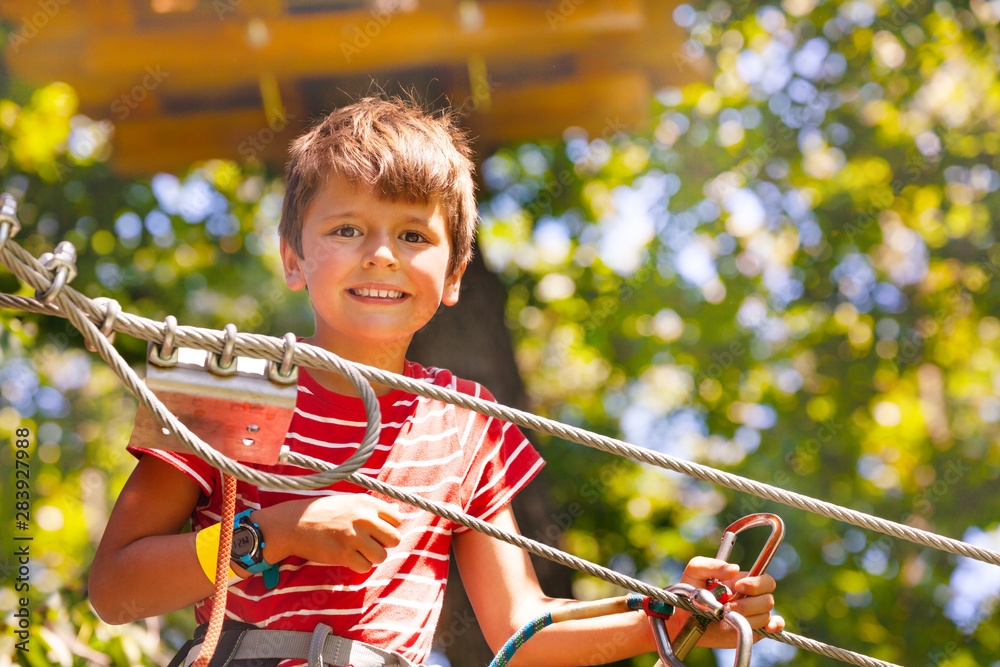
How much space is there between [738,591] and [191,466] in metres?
0.89

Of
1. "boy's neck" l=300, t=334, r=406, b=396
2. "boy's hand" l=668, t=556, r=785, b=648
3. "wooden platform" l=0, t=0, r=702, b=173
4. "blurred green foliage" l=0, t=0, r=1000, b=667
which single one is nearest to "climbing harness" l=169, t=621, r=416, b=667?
"boy's neck" l=300, t=334, r=406, b=396

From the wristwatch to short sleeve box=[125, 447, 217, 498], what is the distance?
0.41ft

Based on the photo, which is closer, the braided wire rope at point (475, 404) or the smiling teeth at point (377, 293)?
the braided wire rope at point (475, 404)

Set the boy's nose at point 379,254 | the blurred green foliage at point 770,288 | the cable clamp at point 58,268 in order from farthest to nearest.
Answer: the blurred green foliage at point 770,288
the boy's nose at point 379,254
the cable clamp at point 58,268

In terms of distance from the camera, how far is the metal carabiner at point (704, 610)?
1126 millimetres

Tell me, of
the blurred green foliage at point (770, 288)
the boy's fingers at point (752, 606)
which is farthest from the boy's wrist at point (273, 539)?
the blurred green foliage at point (770, 288)

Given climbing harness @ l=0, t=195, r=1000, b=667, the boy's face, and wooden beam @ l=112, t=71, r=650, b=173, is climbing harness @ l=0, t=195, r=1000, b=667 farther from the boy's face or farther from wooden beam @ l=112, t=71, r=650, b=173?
wooden beam @ l=112, t=71, r=650, b=173

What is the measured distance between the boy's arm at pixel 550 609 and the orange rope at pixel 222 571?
58 cm

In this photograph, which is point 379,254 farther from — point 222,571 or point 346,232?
point 222,571

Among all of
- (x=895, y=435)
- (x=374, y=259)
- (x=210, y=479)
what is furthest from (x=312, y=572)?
(x=895, y=435)

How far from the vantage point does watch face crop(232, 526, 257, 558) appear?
116cm

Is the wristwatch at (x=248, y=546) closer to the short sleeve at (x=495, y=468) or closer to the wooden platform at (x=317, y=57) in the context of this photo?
the short sleeve at (x=495, y=468)

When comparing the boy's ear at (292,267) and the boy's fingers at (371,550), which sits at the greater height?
the boy's ear at (292,267)

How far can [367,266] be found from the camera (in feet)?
4.64
